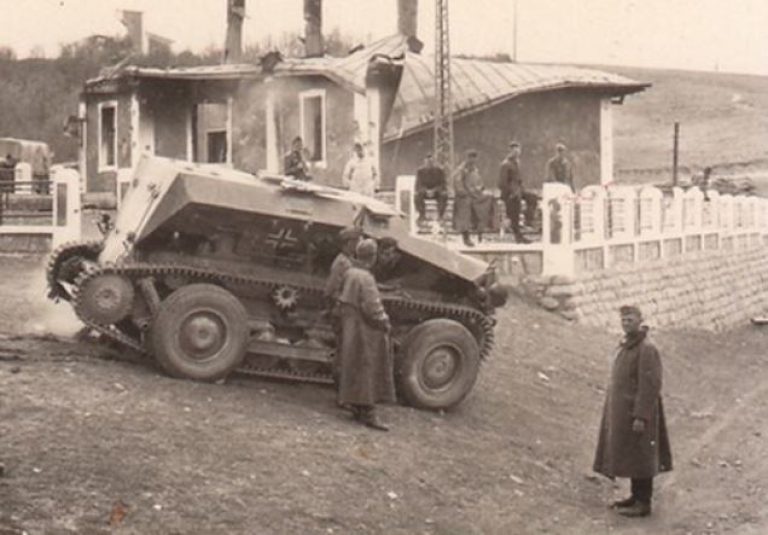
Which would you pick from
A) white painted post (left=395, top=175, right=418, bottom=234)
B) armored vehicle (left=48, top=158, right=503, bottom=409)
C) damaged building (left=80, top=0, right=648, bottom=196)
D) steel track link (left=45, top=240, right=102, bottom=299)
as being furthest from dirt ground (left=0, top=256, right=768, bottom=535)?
damaged building (left=80, top=0, right=648, bottom=196)

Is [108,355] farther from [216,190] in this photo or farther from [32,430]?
[32,430]

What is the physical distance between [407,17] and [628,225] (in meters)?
13.0

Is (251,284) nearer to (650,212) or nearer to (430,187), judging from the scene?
(430,187)

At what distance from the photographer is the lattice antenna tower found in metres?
28.4

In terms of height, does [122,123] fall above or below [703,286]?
above

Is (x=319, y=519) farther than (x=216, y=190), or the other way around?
(x=216, y=190)

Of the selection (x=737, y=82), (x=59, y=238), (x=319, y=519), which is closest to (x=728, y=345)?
(x=59, y=238)

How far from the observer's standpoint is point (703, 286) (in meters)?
27.0

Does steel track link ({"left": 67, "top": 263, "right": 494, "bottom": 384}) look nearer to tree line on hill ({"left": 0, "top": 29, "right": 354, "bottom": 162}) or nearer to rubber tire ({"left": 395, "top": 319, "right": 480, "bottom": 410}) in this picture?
rubber tire ({"left": 395, "top": 319, "right": 480, "bottom": 410})

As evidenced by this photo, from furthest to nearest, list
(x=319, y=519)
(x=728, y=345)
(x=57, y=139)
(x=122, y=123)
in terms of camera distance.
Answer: (x=57, y=139) < (x=122, y=123) < (x=728, y=345) < (x=319, y=519)

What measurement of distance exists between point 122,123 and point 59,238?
14.4 m

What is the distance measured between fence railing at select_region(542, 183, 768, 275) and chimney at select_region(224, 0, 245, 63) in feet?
45.4

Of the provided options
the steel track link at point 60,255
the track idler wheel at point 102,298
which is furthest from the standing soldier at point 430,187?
the track idler wheel at point 102,298

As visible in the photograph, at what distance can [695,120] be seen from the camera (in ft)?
244
